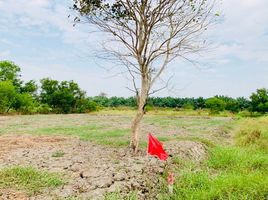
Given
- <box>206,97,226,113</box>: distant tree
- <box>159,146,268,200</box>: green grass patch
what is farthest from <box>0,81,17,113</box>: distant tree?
<box>159,146,268,200</box>: green grass patch

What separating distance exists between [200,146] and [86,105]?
31.4 m

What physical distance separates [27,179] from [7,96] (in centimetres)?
3036

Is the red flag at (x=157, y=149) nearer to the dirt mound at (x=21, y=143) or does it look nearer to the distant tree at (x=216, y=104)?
the dirt mound at (x=21, y=143)

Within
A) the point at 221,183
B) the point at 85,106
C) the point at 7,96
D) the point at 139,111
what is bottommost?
the point at 221,183

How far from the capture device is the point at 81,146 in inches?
475

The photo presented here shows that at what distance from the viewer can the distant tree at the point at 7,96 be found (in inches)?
1391

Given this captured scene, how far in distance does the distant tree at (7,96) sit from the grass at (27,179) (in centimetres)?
2911

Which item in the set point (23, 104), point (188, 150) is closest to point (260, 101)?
point (23, 104)

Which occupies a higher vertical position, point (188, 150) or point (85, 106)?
point (85, 106)

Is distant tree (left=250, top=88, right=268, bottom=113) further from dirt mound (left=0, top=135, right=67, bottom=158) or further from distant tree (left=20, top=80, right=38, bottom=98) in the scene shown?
dirt mound (left=0, top=135, right=67, bottom=158)

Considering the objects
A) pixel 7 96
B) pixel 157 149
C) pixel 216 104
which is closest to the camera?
pixel 157 149

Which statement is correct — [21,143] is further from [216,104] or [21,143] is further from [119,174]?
[216,104]

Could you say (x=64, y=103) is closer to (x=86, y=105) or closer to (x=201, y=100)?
(x=86, y=105)

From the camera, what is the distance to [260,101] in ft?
152
